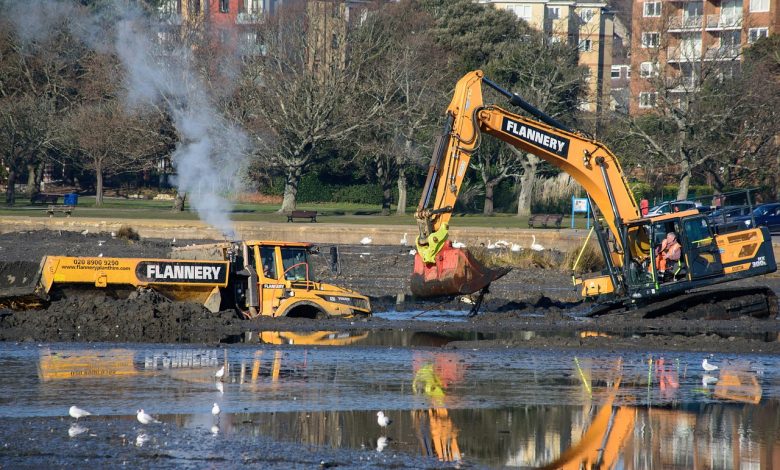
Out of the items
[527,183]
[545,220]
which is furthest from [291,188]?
[545,220]

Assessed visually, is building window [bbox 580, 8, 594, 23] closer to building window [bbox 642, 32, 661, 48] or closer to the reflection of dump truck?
building window [bbox 642, 32, 661, 48]

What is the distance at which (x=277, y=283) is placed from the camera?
2400cm

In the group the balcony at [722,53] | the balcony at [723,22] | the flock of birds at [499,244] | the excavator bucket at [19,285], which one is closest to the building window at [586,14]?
the balcony at [723,22]

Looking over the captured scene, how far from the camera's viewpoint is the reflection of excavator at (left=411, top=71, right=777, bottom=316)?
81.1 feet

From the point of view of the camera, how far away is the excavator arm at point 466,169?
24609 mm

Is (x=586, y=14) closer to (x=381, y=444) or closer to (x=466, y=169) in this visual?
(x=466, y=169)

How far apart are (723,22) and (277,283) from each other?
65772mm

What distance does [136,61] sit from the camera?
45531mm

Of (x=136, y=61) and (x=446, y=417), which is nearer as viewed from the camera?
(x=446, y=417)

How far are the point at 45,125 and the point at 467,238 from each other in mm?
35608

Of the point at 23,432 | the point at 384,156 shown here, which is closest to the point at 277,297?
the point at 23,432

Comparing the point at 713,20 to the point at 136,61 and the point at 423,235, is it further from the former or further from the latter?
the point at 423,235

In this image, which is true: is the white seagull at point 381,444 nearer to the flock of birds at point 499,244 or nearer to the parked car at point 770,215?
the flock of birds at point 499,244

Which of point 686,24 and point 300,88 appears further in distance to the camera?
point 686,24
